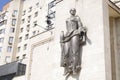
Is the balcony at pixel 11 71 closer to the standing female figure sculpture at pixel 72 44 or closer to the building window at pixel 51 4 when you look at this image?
the building window at pixel 51 4

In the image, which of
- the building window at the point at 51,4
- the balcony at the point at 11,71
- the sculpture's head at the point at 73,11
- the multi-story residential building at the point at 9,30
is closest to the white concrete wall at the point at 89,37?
the sculpture's head at the point at 73,11

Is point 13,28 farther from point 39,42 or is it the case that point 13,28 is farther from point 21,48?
point 39,42

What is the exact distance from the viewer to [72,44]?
12.3m

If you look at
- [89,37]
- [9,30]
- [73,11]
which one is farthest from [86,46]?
[9,30]

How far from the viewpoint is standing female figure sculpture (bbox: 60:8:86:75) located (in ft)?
39.1

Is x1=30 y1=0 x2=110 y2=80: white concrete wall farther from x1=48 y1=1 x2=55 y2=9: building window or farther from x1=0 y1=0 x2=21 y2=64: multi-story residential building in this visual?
x1=0 y1=0 x2=21 y2=64: multi-story residential building

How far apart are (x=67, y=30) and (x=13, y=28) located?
41068 millimetres

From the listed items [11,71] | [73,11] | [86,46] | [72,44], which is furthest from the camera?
[11,71]

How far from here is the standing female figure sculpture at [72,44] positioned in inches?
469

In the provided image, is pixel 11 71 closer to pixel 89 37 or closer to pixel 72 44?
pixel 72 44

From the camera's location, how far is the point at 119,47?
13211mm

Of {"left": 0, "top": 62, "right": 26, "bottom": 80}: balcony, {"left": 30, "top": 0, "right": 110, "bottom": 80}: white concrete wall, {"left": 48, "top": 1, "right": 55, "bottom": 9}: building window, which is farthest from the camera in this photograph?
{"left": 48, "top": 1, "right": 55, "bottom": 9}: building window

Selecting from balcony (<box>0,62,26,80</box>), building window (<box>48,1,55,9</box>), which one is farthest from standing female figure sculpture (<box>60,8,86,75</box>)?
building window (<box>48,1,55,9</box>)

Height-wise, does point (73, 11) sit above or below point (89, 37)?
above
